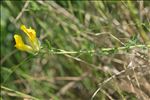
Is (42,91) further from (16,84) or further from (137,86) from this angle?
(137,86)

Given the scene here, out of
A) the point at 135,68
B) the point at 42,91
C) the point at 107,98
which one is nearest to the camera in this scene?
the point at 135,68

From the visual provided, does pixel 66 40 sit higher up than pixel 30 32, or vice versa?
pixel 30 32

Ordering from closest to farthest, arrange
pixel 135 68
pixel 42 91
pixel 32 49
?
pixel 32 49 < pixel 135 68 < pixel 42 91

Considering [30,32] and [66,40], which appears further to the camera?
[66,40]

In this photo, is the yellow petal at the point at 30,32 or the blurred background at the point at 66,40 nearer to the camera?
the yellow petal at the point at 30,32

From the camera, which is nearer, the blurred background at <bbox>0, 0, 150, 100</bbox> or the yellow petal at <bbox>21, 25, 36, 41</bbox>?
the yellow petal at <bbox>21, 25, 36, 41</bbox>

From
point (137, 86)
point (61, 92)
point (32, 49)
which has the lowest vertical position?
point (61, 92)

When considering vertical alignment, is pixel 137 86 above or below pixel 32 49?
below

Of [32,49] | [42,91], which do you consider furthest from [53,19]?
[32,49]
